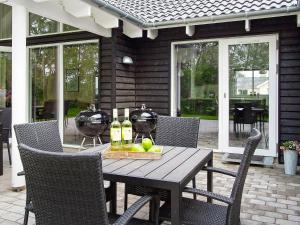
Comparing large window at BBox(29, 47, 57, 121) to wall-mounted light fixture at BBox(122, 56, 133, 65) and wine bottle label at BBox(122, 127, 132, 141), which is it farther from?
wine bottle label at BBox(122, 127, 132, 141)

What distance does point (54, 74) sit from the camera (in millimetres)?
6469

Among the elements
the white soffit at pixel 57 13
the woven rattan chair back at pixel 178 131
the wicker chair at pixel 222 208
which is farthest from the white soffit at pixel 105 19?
the wicker chair at pixel 222 208

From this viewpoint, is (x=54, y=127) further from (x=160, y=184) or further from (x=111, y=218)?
(x=160, y=184)

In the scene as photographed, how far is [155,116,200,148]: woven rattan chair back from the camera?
291 cm

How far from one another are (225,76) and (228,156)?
1.43 m

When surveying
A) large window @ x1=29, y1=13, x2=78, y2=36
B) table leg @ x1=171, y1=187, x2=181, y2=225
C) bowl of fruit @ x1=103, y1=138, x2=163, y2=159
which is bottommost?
table leg @ x1=171, y1=187, x2=181, y2=225

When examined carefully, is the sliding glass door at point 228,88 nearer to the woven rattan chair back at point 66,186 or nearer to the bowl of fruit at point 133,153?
the bowl of fruit at point 133,153

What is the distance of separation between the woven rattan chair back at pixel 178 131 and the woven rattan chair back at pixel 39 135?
983mm

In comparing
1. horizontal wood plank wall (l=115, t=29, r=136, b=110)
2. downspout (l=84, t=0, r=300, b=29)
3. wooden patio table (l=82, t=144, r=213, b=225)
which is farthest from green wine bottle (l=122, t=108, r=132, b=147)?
horizontal wood plank wall (l=115, t=29, r=136, b=110)

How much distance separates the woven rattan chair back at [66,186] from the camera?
1251 mm

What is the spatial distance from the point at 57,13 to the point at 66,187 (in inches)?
141

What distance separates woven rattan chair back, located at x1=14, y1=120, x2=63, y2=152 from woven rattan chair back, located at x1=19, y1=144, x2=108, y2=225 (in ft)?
2.76

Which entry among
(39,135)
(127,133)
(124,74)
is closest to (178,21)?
(124,74)

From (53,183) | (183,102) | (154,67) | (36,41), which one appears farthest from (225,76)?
(53,183)
